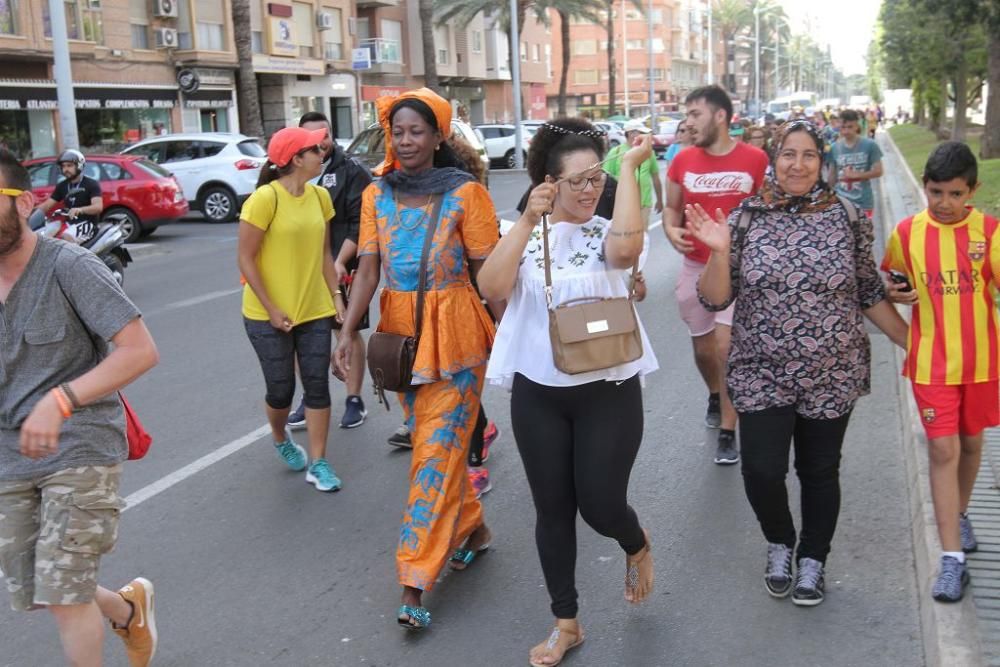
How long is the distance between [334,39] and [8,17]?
17318mm

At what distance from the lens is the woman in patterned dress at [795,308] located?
12.2 feet

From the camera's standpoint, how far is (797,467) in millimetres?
3986

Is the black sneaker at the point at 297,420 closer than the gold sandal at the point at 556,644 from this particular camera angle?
No

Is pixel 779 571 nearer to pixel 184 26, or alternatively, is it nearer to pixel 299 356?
pixel 299 356

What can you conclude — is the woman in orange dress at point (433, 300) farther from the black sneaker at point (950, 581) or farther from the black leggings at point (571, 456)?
the black sneaker at point (950, 581)

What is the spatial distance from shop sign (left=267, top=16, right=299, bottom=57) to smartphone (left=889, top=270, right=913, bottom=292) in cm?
3568

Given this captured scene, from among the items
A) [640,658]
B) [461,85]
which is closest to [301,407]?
[640,658]

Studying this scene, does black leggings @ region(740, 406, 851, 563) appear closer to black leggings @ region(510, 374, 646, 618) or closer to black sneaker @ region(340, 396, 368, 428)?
black leggings @ region(510, 374, 646, 618)

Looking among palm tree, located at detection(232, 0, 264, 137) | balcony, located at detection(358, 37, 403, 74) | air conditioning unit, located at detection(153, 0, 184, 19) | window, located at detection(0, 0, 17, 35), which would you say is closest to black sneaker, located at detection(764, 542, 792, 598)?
palm tree, located at detection(232, 0, 264, 137)

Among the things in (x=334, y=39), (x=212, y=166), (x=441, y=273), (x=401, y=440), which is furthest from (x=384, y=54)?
(x=441, y=273)

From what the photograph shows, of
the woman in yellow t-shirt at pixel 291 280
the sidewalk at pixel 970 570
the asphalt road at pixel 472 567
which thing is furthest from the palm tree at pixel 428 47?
the sidewalk at pixel 970 570

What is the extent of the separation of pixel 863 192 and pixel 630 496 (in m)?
5.97

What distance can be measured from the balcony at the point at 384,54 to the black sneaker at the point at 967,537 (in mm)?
41619

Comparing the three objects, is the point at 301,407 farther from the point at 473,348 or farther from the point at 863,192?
the point at 863,192
